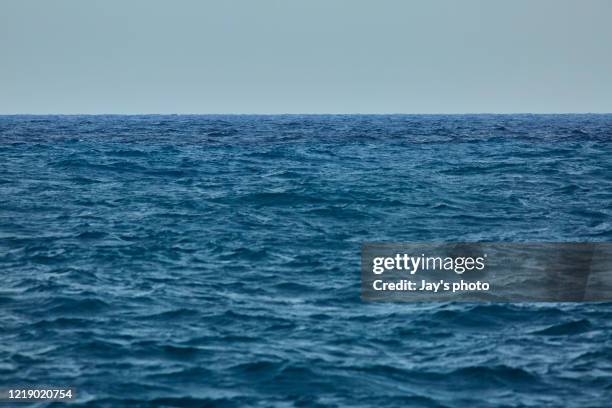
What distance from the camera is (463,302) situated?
16.8 meters

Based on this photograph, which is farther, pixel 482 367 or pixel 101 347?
pixel 101 347

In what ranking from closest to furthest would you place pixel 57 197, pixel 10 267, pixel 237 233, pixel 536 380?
pixel 536 380 → pixel 10 267 → pixel 237 233 → pixel 57 197

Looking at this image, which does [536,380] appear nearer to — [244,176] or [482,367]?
[482,367]

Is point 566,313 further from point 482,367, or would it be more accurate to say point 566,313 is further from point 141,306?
point 141,306

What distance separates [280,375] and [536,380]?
3.77 meters

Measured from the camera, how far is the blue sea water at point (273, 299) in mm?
12344

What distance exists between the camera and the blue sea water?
486 inches

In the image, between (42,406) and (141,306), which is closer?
(42,406)

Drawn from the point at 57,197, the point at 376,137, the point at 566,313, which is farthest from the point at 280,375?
the point at 376,137

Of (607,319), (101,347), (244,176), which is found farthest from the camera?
(244,176)

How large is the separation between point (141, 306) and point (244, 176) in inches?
820

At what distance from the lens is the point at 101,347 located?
45.3 feet

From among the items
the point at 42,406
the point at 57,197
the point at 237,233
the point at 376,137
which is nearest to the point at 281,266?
the point at 237,233

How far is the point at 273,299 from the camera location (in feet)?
55.1
